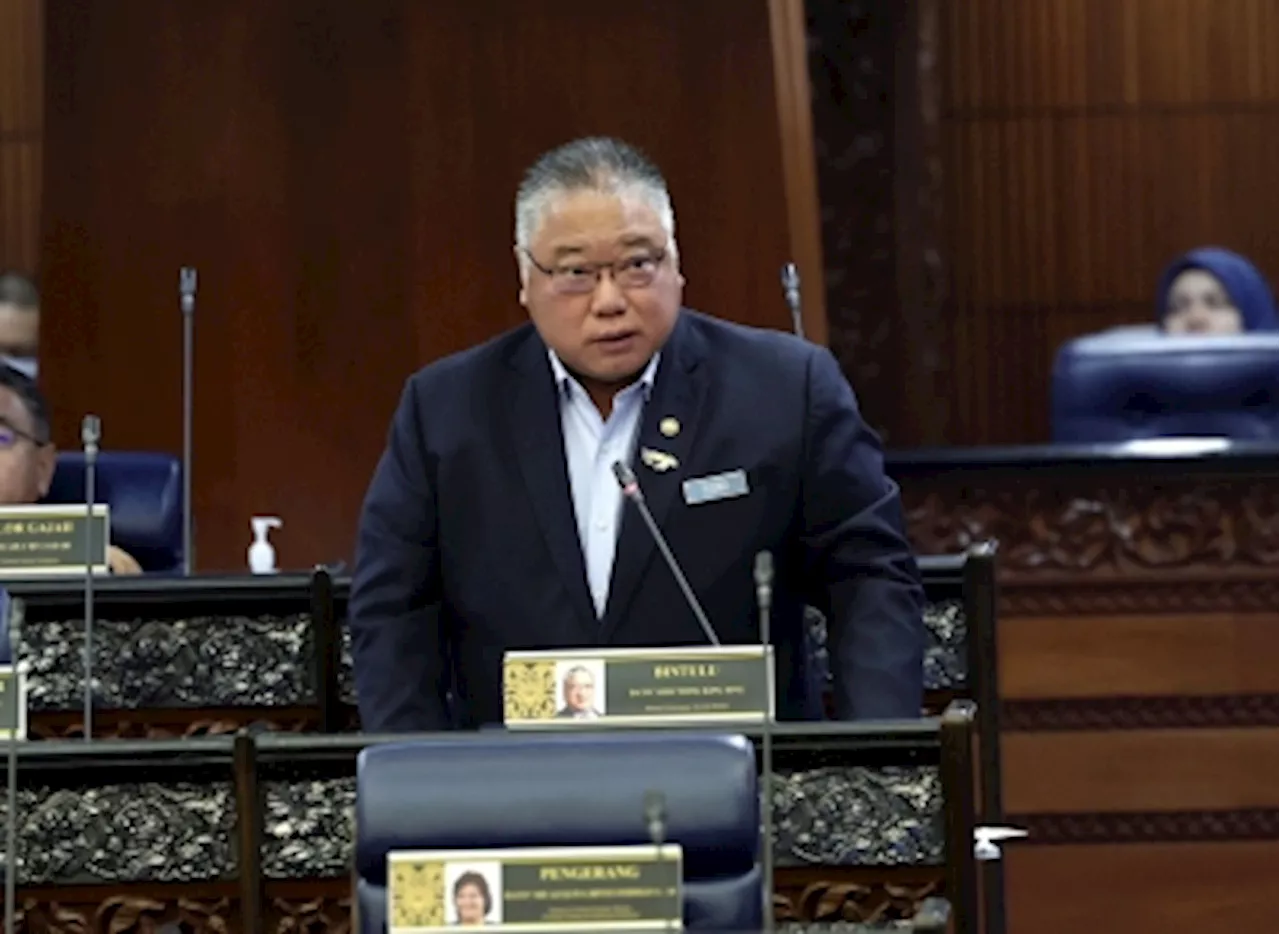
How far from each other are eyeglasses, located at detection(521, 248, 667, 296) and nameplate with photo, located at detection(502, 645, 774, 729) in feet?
1.77

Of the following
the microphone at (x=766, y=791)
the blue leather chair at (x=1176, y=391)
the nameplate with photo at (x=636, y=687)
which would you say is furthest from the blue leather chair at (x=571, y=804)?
the blue leather chair at (x=1176, y=391)

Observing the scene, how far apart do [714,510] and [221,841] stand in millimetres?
786

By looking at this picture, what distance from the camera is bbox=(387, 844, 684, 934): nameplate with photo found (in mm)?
2518

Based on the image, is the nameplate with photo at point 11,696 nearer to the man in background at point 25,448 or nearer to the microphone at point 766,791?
the microphone at point 766,791

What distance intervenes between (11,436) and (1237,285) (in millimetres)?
3364

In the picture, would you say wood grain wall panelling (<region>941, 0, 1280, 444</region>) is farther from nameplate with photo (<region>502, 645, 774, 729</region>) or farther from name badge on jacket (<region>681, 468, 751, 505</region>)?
nameplate with photo (<region>502, 645, 774, 729</region>)

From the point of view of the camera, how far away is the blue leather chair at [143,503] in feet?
17.6

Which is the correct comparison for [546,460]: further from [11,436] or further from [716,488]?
[11,436]

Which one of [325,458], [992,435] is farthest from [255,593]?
[992,435]

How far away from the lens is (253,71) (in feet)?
20.2

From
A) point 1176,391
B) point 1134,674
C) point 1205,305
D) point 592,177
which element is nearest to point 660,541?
point 592,177

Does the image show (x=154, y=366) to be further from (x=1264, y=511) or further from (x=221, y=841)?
(x=221, y=841)

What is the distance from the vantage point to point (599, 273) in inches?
148

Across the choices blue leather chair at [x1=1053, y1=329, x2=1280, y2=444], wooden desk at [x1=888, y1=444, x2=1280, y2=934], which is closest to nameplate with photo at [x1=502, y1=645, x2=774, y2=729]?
wooden desk at [x1=888, y1=444, x2=1280, y2=934]
